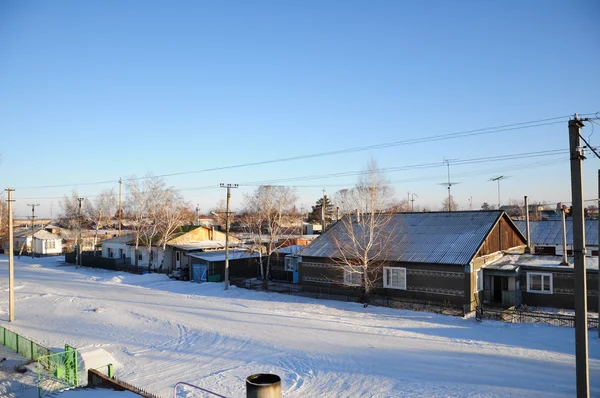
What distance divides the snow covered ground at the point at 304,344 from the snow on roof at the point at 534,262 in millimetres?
6058

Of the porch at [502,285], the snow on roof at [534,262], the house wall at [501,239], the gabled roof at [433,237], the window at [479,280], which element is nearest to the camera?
the snow on roof at [534,262]

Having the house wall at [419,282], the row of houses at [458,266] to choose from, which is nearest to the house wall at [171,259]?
the row of houses at [458,266]

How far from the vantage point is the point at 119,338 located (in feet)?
72.1

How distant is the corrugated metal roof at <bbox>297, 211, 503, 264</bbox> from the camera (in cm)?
2799

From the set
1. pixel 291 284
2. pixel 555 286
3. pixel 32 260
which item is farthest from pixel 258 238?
pixel 32 260

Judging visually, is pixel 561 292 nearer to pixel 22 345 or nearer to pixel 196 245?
pixel 22 345

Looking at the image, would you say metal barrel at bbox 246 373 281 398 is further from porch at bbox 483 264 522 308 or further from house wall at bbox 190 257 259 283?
house wall at bbox 190 257 259 283

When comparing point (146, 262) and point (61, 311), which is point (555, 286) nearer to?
point (61, 311)

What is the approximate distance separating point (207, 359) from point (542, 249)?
113 feet

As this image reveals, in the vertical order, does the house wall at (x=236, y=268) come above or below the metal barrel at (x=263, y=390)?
below

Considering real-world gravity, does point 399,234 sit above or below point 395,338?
above

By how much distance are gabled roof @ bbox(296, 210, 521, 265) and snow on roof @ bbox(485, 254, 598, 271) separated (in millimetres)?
2310

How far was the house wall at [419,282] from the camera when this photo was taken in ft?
87.2

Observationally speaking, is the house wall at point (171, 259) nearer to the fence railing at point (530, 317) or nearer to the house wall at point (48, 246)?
the fence railing at point (530, 317)
